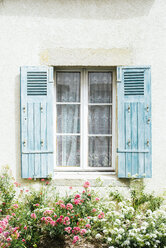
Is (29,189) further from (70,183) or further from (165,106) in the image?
(165,106)

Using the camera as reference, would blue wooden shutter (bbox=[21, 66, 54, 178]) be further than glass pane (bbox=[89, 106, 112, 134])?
No

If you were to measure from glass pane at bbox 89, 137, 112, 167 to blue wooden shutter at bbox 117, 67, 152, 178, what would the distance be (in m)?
0.32

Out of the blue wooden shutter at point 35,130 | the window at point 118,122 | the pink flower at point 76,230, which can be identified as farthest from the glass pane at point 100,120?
the pink flower at point 76,230

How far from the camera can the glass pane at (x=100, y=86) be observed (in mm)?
4031

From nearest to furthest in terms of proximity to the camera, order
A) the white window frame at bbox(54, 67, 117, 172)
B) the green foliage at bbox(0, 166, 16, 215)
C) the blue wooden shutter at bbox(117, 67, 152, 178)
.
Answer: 1. the green foliage at bbox(0, 166, 16, 215)
2. the blue wooden shutter at bbox(117, 67, 152, 178)
3. the white window frame at bbox(54, 67, 117, 172)

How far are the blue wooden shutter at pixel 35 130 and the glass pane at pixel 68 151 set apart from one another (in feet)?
1.04

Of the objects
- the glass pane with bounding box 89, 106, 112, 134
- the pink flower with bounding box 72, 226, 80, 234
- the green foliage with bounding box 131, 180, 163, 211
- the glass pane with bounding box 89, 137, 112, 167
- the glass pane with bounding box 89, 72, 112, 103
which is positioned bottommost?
the pink flower with bounding box 72, 226, 80, 234

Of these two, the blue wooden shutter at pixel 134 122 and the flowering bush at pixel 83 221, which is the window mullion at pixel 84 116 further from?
the flowering bush at pixel 83 221

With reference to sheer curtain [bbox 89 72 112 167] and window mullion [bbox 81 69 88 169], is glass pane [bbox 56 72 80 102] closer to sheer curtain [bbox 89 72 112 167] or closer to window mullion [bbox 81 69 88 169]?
window mullion [bbox 81 69 88 169]

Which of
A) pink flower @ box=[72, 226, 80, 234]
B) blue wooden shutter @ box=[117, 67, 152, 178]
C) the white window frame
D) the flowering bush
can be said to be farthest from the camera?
the white window frame

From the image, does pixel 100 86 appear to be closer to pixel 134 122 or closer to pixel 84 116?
pixel 84 116

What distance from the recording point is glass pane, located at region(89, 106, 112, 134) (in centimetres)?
405

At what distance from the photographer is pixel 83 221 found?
119 inches

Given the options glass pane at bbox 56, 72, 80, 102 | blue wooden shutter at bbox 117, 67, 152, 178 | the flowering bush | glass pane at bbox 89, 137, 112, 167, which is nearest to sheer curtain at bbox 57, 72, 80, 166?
glass pane at bbox 56, 72, 80, 102
